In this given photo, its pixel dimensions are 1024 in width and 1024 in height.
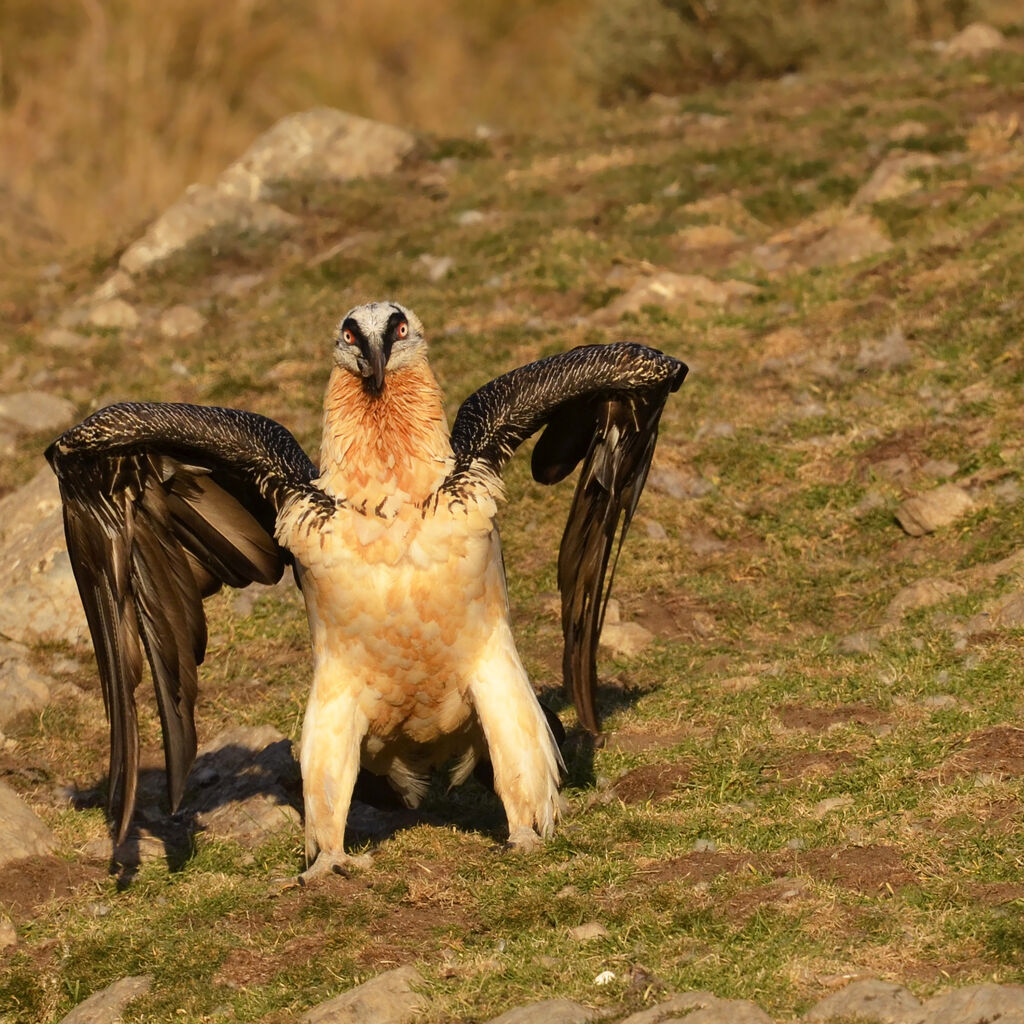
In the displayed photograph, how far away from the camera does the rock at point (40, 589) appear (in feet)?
35.9

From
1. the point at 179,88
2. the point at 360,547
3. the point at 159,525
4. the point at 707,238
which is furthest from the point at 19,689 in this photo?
the point at 179,88

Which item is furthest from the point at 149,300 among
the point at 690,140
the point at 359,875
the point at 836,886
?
the point at 836,886

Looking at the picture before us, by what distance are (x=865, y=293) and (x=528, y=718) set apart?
8151 millimetres

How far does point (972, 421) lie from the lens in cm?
1218

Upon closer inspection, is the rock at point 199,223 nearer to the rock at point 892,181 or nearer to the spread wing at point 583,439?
the rock at point 892,181

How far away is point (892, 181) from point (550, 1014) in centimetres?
1259

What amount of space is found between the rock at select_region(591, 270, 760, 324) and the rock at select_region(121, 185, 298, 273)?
5.32 meters

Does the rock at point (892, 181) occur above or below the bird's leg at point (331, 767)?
above

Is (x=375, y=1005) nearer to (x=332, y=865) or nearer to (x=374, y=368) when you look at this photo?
(x=332, y=865)

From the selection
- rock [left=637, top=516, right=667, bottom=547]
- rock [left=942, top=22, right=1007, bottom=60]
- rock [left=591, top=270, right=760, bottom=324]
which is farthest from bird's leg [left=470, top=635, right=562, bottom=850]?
rock [left=942, top=22, right=1007, bottom=60]

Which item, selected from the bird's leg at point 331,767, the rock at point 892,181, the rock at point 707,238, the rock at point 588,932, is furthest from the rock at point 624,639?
the rock at point 892,181

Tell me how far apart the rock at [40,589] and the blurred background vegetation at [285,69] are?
31.2 feet

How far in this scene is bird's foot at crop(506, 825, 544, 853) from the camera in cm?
770

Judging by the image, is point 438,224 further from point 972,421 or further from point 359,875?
point 359,875
